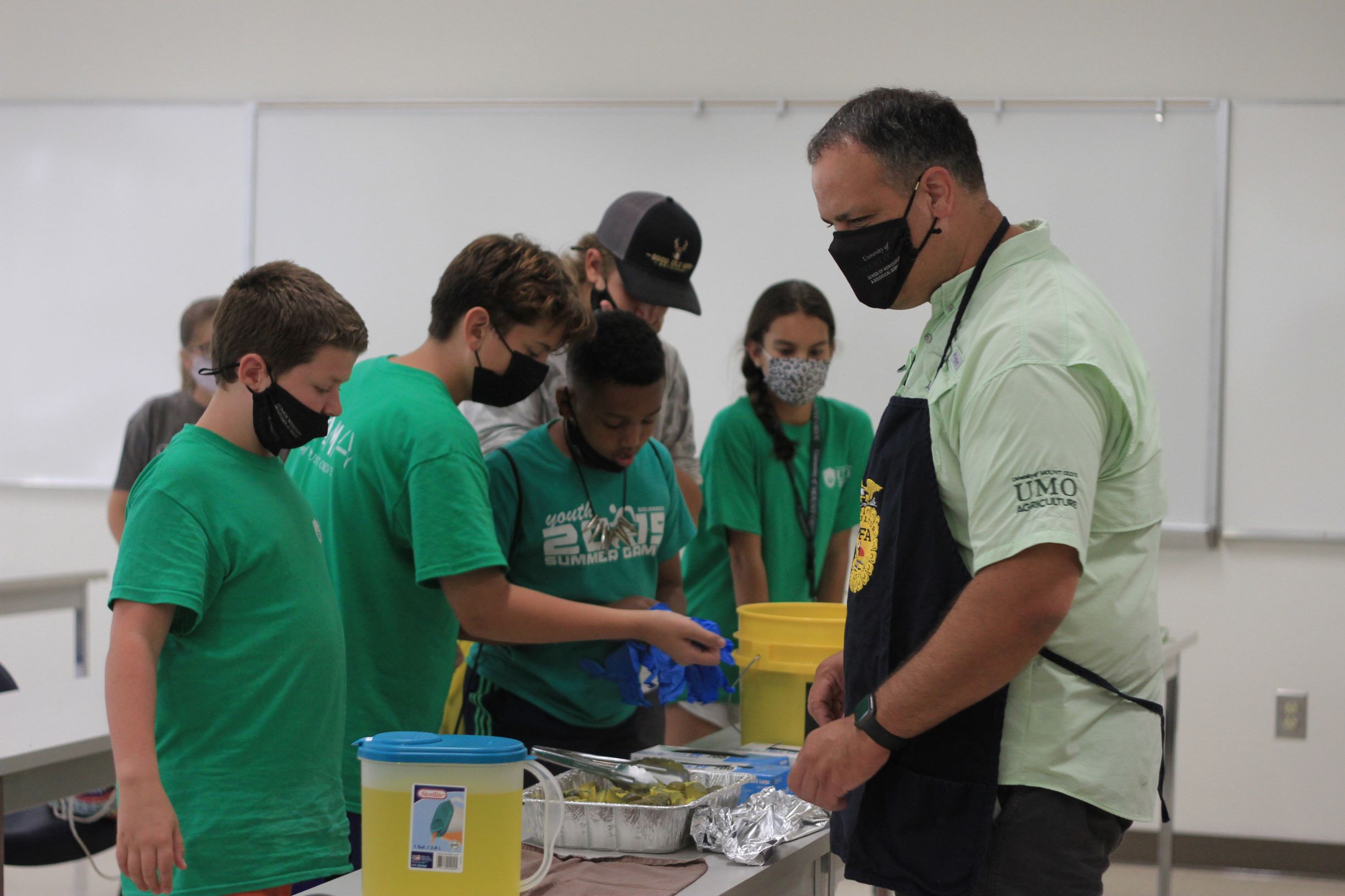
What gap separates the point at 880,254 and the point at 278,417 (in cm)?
78

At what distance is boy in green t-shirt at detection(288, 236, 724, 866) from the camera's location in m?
1.61

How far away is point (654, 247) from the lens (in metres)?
2.58

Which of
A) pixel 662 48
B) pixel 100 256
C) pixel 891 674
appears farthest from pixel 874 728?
pixel 100 256

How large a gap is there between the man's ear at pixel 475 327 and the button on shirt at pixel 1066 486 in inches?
30.0

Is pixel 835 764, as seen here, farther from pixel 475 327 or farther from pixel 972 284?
pixel 475 327

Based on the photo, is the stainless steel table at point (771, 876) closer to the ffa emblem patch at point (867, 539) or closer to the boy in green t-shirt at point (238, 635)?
the boy in green t-shirt at point (238, 635)

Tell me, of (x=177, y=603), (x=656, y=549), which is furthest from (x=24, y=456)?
(x=177, y=603)

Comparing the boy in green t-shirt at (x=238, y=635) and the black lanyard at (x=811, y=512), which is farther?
the black lanyard at (x=811, y=512)

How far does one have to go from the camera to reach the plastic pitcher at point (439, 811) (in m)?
1.09

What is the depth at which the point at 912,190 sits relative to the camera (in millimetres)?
1311

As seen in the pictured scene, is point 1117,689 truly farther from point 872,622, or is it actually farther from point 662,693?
point 662,693

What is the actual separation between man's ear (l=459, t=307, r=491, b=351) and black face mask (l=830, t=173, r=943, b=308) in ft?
2.00

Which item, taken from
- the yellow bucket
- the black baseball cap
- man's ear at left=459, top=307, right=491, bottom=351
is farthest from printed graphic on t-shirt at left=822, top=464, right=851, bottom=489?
man's ear at left=459, top=307, right=491, bottom=351

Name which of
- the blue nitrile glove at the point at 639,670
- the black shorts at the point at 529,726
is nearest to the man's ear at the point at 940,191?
the blue nitrile glove at the point at 639,670
